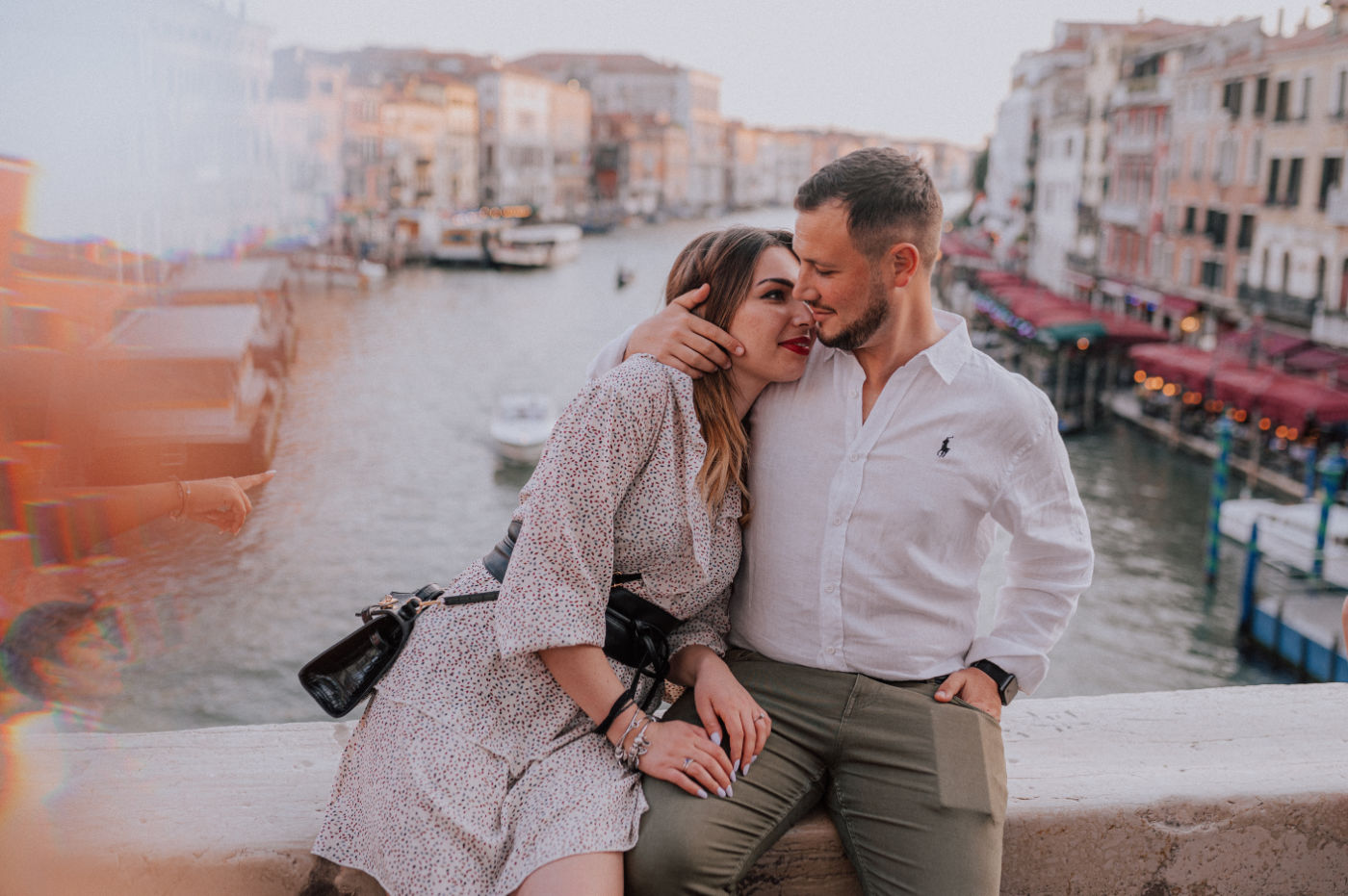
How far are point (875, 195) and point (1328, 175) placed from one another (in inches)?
592

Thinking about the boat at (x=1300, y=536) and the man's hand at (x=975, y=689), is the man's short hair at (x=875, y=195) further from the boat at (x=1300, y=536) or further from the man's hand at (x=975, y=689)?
the boat at (x=1300, y=536)

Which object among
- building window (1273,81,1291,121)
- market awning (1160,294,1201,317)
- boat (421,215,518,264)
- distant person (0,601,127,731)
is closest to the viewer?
distant person (0,601,127,731)

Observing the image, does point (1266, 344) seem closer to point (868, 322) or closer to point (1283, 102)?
Answer: point (1283, 102)

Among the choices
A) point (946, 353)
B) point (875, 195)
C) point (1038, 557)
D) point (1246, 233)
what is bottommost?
point (1038, 557)

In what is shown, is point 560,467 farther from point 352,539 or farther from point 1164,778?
point 352,539

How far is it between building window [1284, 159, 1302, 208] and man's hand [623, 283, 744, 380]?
1559 cm

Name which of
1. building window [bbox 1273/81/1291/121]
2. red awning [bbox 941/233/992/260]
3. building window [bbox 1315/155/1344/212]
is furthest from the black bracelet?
red awning [bbox 941/233/992/260]

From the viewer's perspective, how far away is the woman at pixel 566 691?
3.21ft

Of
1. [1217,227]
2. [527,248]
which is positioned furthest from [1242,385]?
[527,248]

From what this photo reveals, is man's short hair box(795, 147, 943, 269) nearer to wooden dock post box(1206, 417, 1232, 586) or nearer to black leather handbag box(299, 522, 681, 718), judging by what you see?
black leather handbag box(299, 522, 681, 718)

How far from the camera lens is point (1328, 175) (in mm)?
13945

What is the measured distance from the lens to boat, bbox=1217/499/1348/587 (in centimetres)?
948

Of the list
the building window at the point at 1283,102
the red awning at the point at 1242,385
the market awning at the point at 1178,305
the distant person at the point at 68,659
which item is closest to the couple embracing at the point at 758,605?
the distant person at the point at 68,659

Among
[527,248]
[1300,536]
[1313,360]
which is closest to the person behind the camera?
[1300,536]
